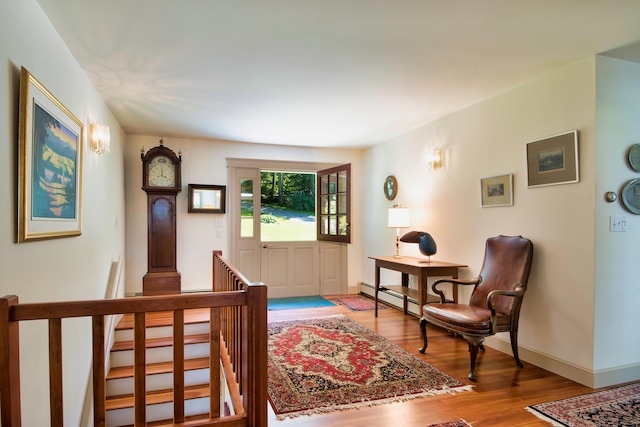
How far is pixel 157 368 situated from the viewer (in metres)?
3.57

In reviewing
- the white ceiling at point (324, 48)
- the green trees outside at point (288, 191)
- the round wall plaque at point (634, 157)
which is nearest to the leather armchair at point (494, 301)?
the round wall plaque at point (634, 157)

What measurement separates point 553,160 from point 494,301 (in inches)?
48.5

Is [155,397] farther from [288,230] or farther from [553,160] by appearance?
[288,230]

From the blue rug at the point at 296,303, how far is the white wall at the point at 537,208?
195 centimetres

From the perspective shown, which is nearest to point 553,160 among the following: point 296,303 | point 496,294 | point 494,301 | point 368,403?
Answer: point 496,294

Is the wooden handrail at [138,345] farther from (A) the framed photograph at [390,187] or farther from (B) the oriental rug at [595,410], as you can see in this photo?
(A) the framed photograph at [390,187]

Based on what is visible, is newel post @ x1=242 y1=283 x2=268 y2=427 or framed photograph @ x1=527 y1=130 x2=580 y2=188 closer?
newel post @ x1=242 y1=283 x2=268 y2=427

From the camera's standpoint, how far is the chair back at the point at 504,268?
9.80 feet

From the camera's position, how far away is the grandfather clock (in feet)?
15.4

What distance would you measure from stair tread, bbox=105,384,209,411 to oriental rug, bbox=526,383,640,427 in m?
2.76

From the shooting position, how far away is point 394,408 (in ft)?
7.79

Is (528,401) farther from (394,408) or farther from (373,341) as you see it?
(373,341)

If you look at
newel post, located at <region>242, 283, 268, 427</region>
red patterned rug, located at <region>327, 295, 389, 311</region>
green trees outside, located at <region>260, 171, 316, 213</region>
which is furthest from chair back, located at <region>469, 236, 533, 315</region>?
green trees outside, located at <region>260, 171, 316, 213</region>

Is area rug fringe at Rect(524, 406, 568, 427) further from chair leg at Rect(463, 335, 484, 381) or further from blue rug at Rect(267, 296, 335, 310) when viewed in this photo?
blue rug at Rect(267, 296, 335, 310)
